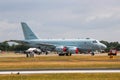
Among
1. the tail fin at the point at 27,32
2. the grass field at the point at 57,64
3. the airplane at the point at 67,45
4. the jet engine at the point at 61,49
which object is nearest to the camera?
the grass field at the point at 57,64

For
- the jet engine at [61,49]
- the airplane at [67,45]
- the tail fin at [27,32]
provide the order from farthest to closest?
the tail fin at [27,32]
the airplane at [67,45]
the jet engine at [61,49]

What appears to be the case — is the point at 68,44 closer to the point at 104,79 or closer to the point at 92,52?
the point at 92,52

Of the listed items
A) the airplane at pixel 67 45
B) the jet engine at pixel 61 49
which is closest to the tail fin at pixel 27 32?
the airplane at pixel 67 45

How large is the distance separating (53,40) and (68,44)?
5645mm

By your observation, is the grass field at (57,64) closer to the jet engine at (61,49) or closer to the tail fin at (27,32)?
the jet engine at (61,49)

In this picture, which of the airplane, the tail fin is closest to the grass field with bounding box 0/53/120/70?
the airplane

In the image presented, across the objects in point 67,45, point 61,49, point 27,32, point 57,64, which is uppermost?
point 27,32

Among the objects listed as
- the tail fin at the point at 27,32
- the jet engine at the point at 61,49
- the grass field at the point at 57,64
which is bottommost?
the grass field at the point at 57,64

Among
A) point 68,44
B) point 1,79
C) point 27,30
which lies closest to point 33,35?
point 27,30

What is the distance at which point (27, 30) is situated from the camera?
132 meters

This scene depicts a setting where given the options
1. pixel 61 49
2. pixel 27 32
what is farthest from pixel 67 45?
pixel 27 32

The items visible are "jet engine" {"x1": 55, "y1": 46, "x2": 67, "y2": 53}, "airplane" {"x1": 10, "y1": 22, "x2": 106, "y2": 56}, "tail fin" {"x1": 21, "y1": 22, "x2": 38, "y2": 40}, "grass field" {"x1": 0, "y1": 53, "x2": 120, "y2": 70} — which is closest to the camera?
"grass field" {"x1": 0, "y1": 53, "x2": 120, "y2": 70}

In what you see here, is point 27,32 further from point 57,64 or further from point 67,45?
point 57,64

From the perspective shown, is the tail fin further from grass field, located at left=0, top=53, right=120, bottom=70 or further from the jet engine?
grass field, located at left=0, top=53, right=120, bottom=70
